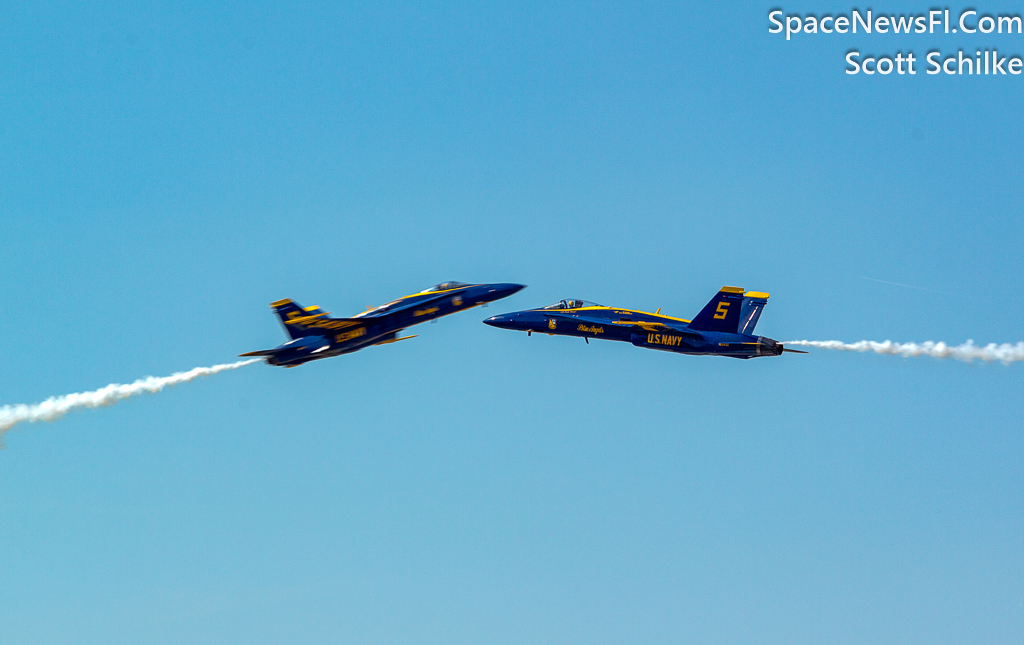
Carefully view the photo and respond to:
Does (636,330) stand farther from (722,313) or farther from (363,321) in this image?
(363,321)

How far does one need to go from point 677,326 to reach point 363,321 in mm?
16488

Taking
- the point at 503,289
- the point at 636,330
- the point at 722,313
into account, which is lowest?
the point at 636,330

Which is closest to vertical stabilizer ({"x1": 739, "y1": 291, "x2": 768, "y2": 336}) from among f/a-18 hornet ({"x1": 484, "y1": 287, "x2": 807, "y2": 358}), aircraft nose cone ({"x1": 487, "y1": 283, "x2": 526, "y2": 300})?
f/a-18 hornet ({"x1": 484, "y1": 287, "x2": 807, "y2": 358})

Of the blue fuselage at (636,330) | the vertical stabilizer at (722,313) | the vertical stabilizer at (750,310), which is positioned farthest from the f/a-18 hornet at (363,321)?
the vertical stabilizer at (750,310)

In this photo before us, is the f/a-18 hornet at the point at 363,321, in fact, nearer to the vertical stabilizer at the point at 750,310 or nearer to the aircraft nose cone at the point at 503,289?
the aircraft nose cone at the point at 503,289

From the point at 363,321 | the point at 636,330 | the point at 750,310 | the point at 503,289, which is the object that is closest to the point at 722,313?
the point at 750,310

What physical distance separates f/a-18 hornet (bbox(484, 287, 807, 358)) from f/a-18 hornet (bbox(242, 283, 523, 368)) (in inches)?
173

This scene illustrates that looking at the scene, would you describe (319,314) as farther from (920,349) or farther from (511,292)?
(920,349)

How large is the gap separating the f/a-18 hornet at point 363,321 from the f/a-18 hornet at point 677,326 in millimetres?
4394

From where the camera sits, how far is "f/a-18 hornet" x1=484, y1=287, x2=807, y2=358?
253ft

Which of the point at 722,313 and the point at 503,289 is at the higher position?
the point at 503,289

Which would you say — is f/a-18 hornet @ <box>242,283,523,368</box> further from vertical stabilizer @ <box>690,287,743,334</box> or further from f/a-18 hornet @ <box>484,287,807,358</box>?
vertical stabilizer @ <box>690,287,743,334</box>

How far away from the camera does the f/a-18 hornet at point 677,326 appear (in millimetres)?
77250

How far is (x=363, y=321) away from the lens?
78.7m
